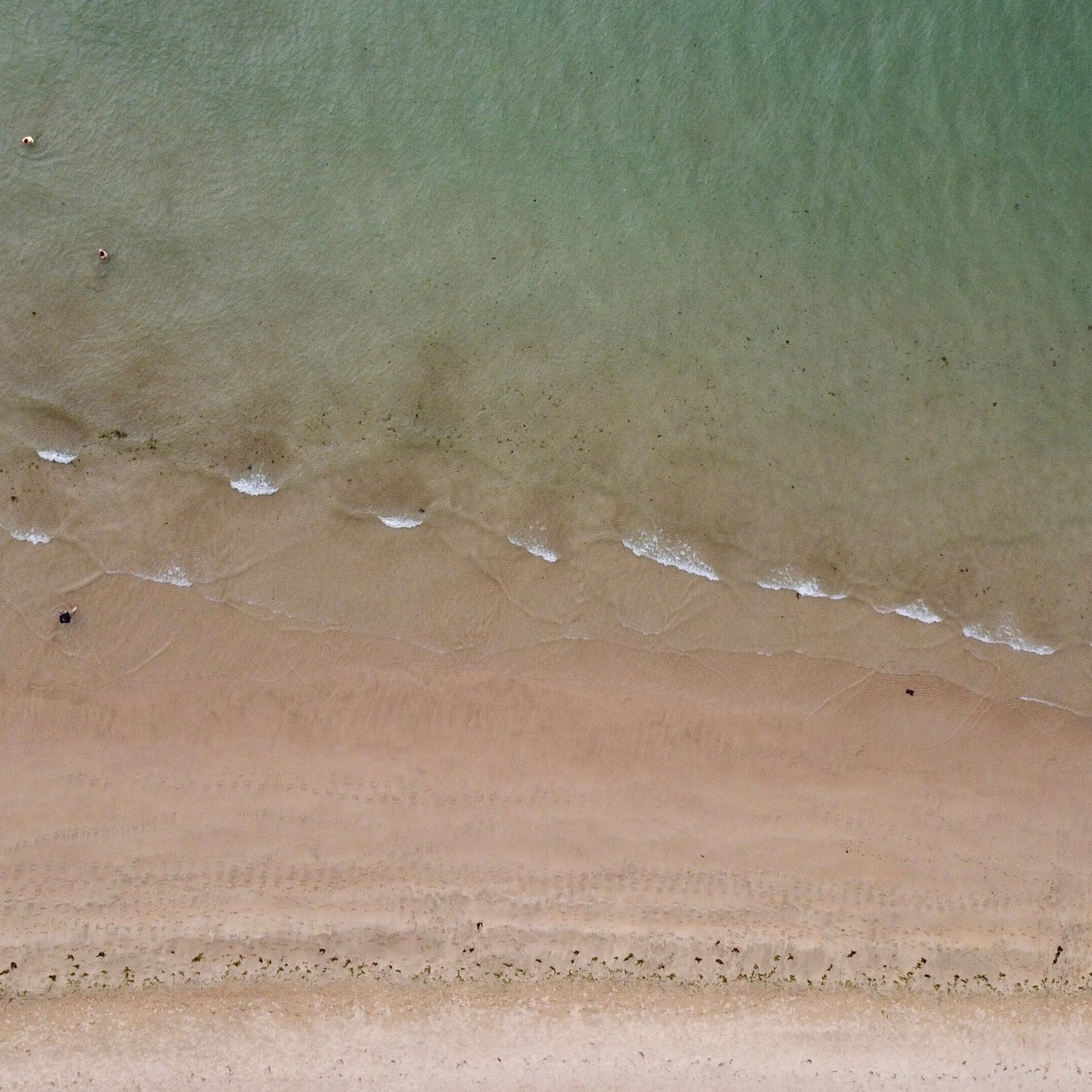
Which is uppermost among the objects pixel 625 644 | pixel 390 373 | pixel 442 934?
pixel 390 373

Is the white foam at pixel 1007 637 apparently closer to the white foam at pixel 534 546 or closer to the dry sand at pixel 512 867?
the dry sand at pixel 512 867

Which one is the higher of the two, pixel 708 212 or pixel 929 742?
pixel 708 212

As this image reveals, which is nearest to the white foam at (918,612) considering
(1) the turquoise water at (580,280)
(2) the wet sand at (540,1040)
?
(1) the turquoise water at (580,280)

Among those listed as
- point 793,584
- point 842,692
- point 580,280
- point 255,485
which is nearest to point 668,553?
point 793,584

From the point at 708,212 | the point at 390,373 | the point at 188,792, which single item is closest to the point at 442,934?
the point at 188,792

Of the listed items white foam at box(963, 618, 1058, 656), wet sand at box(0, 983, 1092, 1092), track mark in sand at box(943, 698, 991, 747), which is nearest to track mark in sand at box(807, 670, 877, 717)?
track mark in sand at box(943, 698, 991, 747)

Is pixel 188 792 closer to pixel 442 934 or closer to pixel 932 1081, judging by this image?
pixel 442 934

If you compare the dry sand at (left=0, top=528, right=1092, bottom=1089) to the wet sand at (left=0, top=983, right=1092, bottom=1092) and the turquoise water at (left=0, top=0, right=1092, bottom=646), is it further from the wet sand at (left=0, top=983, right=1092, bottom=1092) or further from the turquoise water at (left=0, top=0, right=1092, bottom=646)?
the turquoise water at (left=0, top=0, right=1092, bottom=646)
